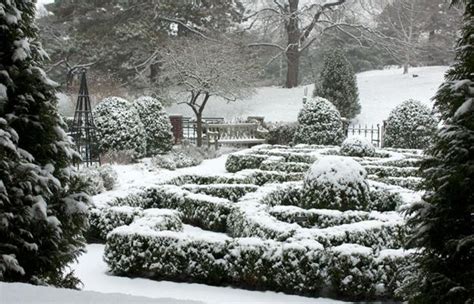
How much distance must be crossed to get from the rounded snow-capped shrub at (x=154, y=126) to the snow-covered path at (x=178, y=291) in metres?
8.02

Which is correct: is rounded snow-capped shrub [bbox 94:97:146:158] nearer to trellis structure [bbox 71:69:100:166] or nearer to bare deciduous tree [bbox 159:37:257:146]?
trellis structure [bbox 71:69:100:166]

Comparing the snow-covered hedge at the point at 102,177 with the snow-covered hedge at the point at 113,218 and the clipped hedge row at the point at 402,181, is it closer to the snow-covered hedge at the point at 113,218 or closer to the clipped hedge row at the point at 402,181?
the snow-covered hedge at the point at 113,218

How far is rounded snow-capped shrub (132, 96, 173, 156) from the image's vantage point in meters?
14.1

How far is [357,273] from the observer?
525 centimetres

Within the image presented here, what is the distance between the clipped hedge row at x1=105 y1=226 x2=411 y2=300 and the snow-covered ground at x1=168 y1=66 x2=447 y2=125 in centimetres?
1828

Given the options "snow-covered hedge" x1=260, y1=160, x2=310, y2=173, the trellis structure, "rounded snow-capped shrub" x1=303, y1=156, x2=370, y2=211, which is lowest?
"snow-covered hedge" x1=260, y1=160, x2=310, y2=173

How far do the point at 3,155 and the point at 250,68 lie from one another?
2053cm

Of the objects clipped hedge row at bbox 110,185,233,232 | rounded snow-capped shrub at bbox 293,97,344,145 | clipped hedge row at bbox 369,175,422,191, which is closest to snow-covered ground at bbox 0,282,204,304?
clipped hedge row at bbox 110,185,233,232

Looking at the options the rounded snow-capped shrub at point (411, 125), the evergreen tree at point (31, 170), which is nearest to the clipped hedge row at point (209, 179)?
the evergreen tree at point (31, 170)

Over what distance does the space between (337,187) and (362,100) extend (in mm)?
20168

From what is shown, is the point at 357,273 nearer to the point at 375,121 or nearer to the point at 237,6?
the point at 375,121

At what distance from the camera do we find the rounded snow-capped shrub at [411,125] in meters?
14.2

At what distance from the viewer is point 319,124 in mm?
15492

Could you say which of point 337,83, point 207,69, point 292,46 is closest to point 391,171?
point 207,69
